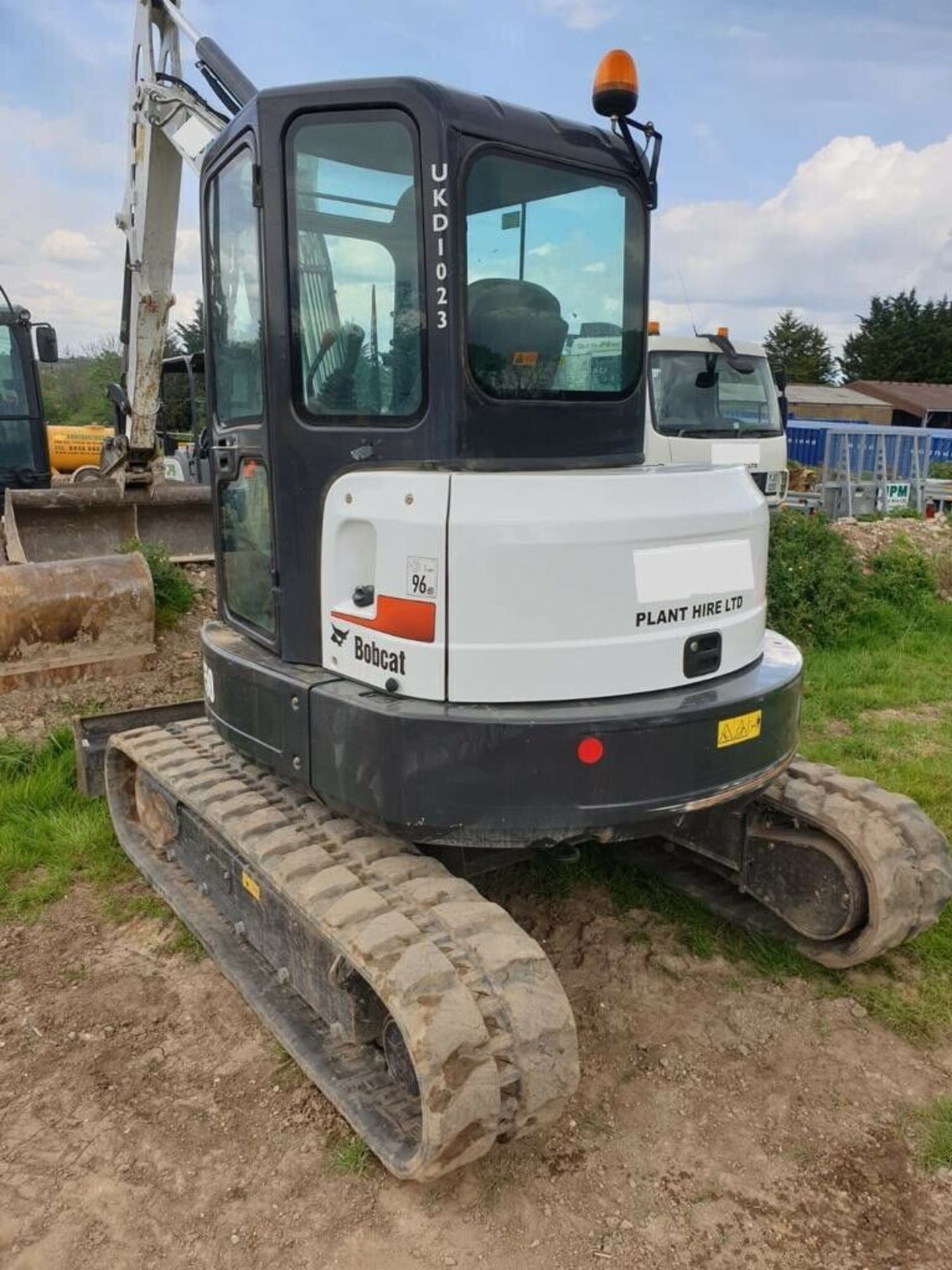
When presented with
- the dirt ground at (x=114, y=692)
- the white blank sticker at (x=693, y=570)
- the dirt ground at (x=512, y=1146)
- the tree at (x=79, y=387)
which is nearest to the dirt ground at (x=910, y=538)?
the dirt ground at (x=114, y=692)

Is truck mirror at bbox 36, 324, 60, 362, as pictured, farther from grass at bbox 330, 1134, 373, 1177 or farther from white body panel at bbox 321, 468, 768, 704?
grass at bbox 330, 1134, 373, 1177

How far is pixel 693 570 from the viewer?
2799mm

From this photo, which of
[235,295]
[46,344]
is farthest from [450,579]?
[46,344]

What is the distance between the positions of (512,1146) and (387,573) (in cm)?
160

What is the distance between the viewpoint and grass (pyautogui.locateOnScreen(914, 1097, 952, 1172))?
2662mm

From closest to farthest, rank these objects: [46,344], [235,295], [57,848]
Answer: [235,295]
[57,848]
[46,344]

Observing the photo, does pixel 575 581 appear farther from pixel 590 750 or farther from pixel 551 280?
pixel 551 280

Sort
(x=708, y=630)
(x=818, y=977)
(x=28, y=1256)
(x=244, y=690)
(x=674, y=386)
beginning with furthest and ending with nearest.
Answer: (x=674, y=386)
(x=818, y=977)
(x=244, y=690)
(x=708, y=630)
(x=28, y=1256)

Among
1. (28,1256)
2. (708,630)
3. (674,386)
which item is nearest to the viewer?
(28,1256)

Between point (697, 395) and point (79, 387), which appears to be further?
point (79, 387)

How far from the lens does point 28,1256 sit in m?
2.31

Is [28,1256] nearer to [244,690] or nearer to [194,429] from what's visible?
[244,690]

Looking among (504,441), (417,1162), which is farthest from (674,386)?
(417,1162)

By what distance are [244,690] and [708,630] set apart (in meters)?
1.47
